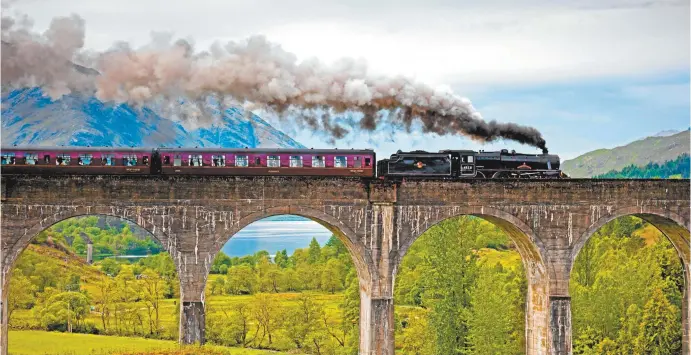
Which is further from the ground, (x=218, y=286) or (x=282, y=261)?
(x=282, y=261)

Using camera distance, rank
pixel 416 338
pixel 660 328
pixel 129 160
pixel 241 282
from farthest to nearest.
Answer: pixel 241 282 < pixel 416 338 < pixel 660 328 < pixel 129 160

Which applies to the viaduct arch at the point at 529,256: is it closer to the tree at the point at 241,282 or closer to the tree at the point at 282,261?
the tree at the point at 241,282

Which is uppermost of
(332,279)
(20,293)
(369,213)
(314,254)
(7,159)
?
(7,159)

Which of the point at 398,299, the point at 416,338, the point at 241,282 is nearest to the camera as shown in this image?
the point at 416,338

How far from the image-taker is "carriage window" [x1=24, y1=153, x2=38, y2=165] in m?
45.8

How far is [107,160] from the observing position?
152 feet

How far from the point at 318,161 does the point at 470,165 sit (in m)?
8.35

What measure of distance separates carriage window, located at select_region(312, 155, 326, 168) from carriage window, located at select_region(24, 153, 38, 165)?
13.9m

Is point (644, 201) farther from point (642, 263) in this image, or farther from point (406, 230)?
point (642, 263)

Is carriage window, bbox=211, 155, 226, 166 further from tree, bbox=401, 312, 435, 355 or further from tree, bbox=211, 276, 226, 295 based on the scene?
tree, bbox=211, 276, 226, 295

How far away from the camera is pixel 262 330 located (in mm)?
80438

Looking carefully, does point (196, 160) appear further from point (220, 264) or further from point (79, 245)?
point (79, 245)

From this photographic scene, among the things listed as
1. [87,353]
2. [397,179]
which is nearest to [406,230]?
[397,179]

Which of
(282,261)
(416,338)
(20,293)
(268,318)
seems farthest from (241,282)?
(416,338)
